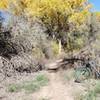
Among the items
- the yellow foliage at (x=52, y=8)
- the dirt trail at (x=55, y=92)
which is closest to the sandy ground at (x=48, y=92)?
the dirt trail at (x=55, y=92)

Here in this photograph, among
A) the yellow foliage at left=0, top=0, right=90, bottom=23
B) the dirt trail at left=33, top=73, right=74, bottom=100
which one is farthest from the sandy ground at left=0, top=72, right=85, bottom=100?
the yellow foliage at left=0, top=0, right=90, bottom=23

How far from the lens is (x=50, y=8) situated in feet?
92.2

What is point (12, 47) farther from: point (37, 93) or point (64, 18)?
point (64, 18)

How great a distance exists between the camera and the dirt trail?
11555mm

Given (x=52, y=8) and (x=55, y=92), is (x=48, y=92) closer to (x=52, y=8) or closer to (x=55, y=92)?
(x=55, y=92)

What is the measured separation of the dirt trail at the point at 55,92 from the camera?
11.6m

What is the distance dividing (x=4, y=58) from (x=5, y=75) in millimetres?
765

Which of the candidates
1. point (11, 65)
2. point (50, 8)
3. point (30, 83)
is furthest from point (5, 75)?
point (50, 8)

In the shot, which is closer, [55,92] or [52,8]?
[55,92]

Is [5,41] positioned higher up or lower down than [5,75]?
higher up

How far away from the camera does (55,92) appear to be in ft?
40.5

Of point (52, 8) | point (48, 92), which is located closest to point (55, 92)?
point (48, 92)

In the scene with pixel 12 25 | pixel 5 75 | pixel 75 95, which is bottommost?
pixel 75 95

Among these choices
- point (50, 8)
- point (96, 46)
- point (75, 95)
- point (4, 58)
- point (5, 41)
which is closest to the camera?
point (75, 95)
